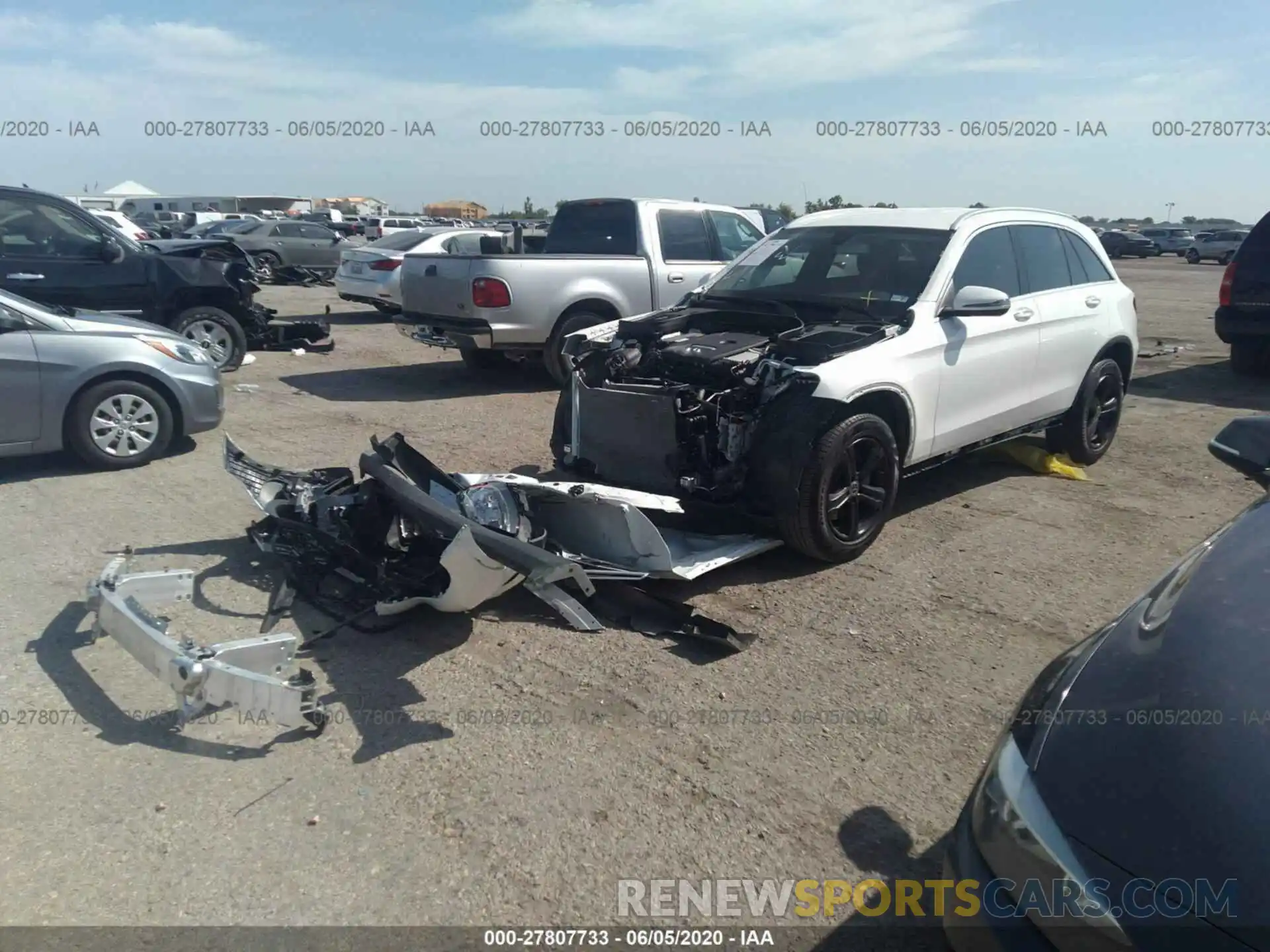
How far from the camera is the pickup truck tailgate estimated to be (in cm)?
984

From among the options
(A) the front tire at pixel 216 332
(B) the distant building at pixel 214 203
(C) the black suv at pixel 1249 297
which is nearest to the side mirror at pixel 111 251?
(A) the front tire at pixel 216 332

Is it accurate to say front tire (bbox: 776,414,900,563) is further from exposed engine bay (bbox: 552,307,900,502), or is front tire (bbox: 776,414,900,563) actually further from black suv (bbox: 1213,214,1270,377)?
black suv (bbox: 1213,214,1270,377)

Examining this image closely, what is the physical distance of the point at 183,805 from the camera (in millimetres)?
3266

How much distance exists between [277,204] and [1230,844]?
68.4 m

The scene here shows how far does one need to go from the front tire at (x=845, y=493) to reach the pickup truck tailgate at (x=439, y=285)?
5560mm

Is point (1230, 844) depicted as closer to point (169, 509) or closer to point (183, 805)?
point (183, 805)

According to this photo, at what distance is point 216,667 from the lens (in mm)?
3449

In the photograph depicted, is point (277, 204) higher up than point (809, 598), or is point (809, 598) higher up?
point (277, 204)

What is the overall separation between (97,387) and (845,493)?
5307 millimetres

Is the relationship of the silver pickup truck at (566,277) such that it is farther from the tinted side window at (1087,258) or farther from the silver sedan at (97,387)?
the tinted side window at (1087,258)

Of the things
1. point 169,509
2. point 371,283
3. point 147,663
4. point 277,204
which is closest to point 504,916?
point 147,663

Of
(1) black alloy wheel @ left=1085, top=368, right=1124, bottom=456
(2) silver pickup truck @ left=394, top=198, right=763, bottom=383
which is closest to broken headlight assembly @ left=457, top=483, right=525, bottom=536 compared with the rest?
(1) black alloy wheel @ left=1085, top=368, right=1124, bottom=456

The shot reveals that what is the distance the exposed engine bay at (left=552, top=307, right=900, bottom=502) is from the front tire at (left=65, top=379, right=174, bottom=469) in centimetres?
332

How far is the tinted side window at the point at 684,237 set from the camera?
1077 centimetres
